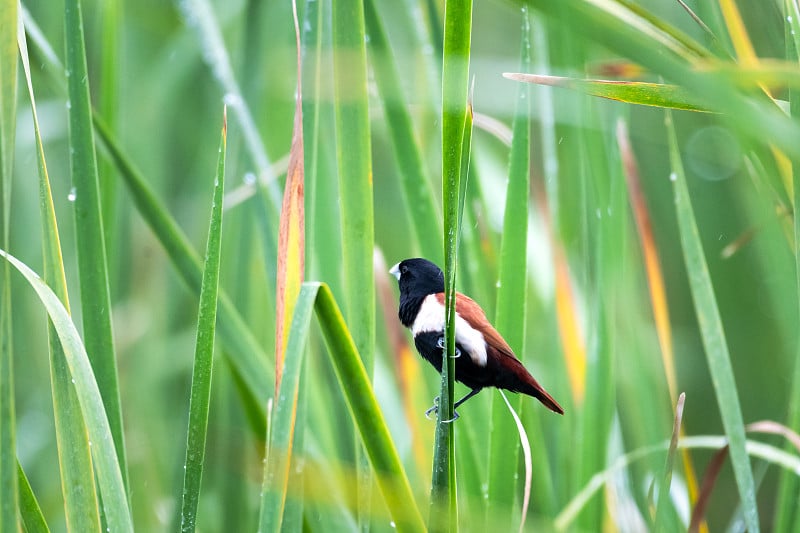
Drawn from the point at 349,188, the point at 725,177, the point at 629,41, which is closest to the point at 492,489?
the point at 349,188

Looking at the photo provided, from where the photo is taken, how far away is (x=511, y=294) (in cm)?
68

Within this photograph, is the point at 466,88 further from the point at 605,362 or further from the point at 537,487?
the point at 537,487

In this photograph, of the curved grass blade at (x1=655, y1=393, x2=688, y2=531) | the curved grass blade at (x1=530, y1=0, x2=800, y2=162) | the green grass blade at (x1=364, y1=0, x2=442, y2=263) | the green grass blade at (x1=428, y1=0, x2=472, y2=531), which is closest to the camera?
the curved grass blade at (x1=530, y1=0, x2=800, y2=162)

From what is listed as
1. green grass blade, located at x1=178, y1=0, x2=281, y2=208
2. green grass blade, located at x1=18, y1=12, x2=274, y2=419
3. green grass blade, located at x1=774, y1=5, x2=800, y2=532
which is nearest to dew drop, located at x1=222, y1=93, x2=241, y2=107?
green grass blade, located at x1=178, y1=0, x2=281, y2=208

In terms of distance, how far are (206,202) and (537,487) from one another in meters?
0.84

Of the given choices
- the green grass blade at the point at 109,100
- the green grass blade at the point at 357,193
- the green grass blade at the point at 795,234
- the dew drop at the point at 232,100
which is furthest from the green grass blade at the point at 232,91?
the green grass blade at the point at 795,234

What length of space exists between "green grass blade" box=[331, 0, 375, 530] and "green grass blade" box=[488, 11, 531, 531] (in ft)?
0.39

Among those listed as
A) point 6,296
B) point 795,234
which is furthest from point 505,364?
point 6,296

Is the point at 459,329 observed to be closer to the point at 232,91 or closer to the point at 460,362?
the point at 460,362

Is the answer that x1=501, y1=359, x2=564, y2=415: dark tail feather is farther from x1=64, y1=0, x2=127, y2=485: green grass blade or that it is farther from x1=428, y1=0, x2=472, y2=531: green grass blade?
x1=64, y1=0, x2=127, y2=485: green grass blade

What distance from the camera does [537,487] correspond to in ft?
2.90

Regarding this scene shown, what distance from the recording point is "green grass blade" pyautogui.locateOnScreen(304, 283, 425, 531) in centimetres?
54

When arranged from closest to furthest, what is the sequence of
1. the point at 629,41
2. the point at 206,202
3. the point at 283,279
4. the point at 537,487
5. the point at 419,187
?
the point at 629,41 < the point at 283,279 < the point at 419,187 < the point at 537,487 < the point at 206,202

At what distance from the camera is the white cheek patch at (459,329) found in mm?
584
